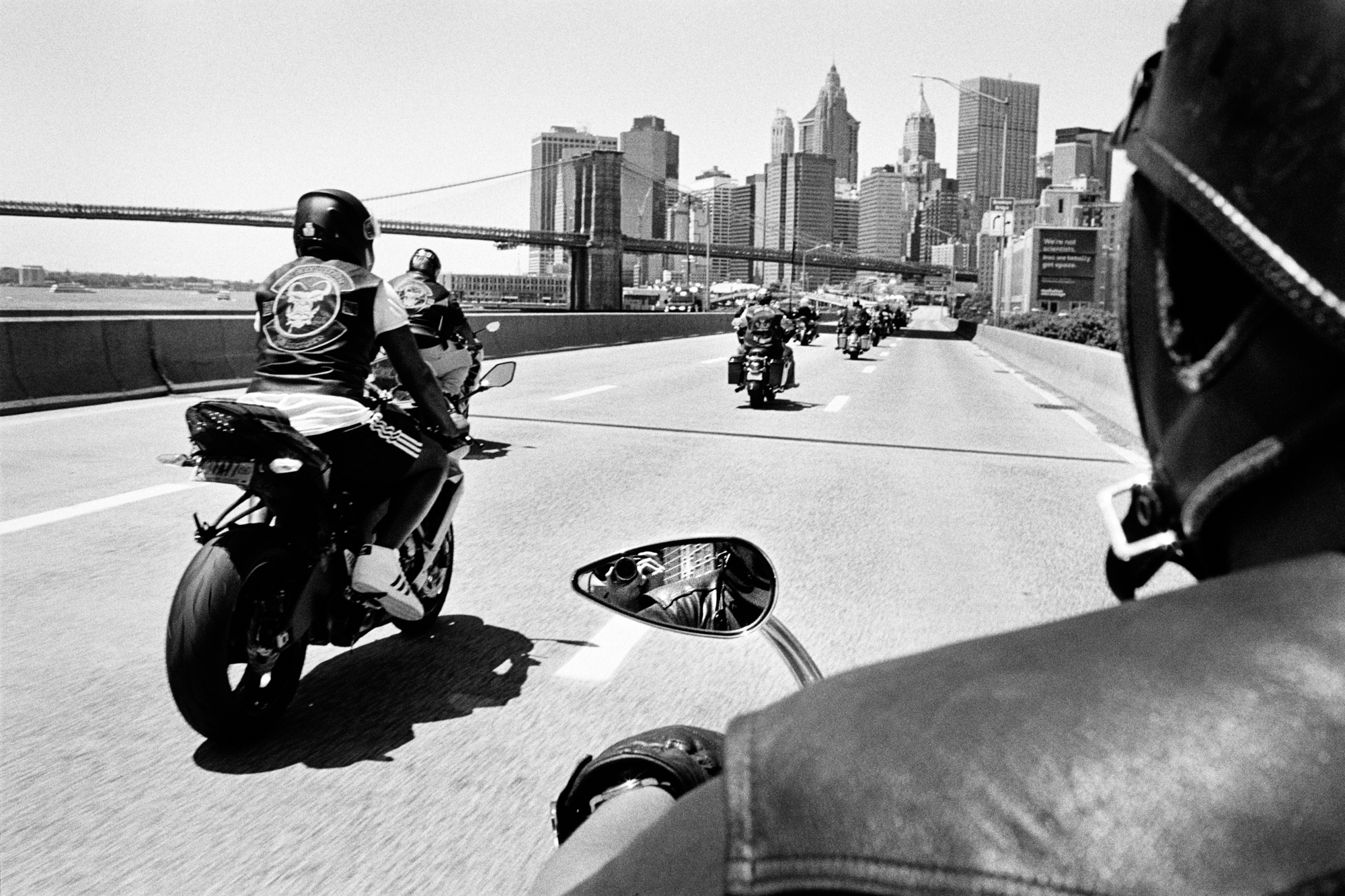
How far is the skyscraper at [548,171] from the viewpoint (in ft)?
345

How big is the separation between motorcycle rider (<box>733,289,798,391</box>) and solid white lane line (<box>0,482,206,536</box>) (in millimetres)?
8566

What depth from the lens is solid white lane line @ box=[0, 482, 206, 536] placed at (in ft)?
23.1

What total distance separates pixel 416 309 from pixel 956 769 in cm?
958

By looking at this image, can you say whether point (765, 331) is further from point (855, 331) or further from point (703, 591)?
point (855, 331)

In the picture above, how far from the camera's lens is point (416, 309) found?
9.81 meters

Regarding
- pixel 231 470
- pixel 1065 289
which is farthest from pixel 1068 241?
pixel 231 470

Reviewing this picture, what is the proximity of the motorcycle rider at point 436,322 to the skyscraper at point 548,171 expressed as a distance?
76500 mm

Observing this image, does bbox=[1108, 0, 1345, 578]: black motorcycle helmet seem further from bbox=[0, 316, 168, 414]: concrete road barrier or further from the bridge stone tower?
the bridge stone tower

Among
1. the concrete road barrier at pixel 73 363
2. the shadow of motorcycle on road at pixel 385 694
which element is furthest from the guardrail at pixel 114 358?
the shadow of motorcycle on road at pixel 385 694

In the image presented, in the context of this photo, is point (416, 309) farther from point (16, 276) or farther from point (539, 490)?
point (16, 276)

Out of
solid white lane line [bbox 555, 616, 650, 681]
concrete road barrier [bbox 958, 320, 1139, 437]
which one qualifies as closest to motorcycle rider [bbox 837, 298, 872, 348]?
concrete road barrier [bbox 958, 320, 1139, 437]

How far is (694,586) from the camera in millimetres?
1888

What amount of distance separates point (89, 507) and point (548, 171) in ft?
343

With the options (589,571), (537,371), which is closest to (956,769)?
(589,571)
